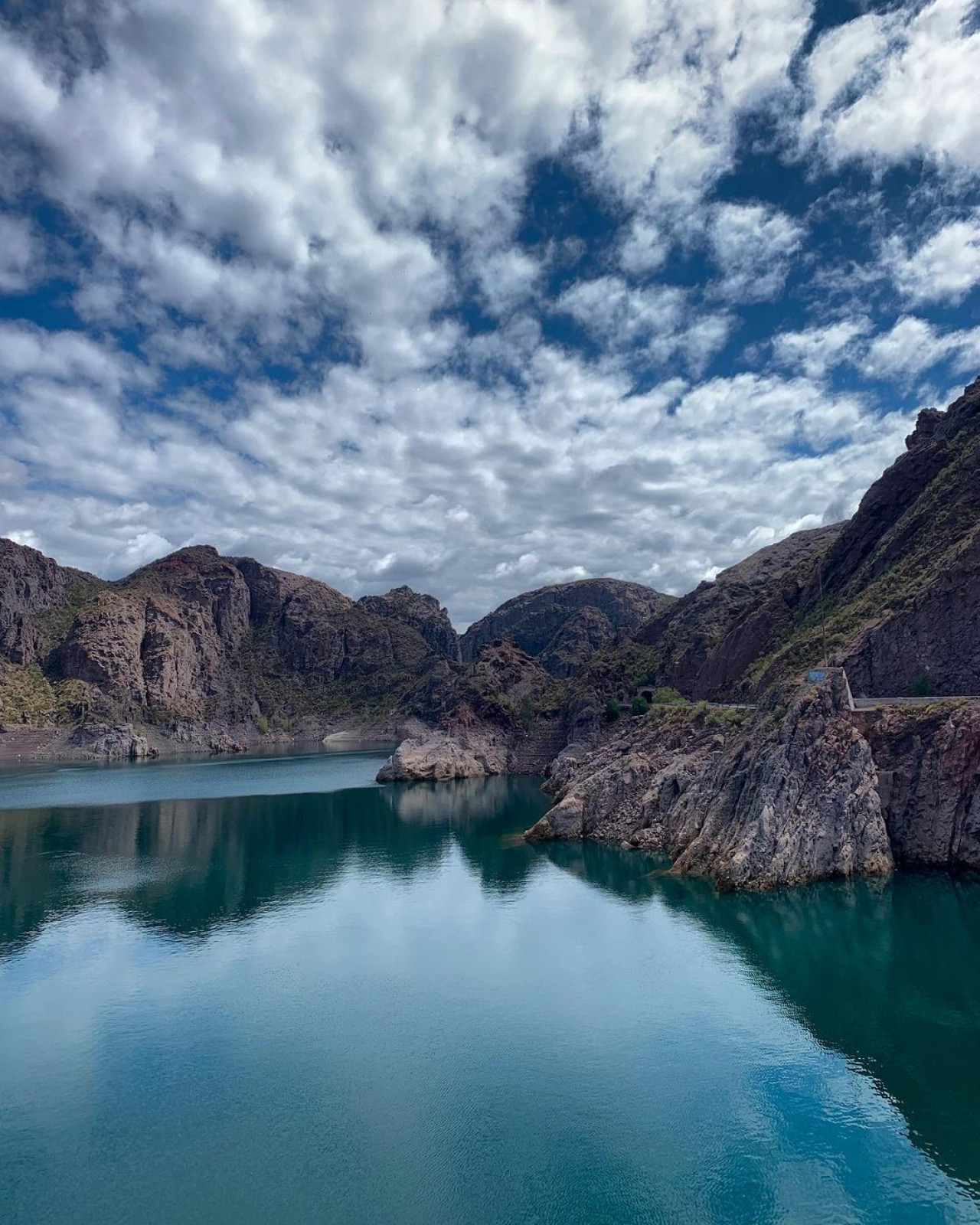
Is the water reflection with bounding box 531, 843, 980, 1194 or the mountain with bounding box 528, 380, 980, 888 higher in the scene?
the mountain with bounding box 528, 380, 980, 888

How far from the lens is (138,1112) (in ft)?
90.4

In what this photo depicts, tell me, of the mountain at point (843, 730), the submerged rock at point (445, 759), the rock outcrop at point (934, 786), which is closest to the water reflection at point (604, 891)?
the rock outcrop at point (934, 786)

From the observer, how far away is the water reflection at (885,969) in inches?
1079

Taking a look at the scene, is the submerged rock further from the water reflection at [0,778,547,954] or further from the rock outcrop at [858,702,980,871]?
the rock outcrop at [858,702,980,871]

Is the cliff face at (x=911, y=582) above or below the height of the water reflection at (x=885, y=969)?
above

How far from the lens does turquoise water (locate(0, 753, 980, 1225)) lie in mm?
23250

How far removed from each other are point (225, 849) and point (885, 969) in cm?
6297

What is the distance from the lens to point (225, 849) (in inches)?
3123

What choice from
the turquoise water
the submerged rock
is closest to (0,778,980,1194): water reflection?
the turquoise water

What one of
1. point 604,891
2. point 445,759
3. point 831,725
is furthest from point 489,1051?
point 445,759

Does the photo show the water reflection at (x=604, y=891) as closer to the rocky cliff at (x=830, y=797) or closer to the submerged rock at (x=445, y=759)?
the rocky cliff at (x=830, y=797)

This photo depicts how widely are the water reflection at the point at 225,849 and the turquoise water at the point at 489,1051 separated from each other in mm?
884

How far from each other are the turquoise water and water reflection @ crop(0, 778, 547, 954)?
88 cm

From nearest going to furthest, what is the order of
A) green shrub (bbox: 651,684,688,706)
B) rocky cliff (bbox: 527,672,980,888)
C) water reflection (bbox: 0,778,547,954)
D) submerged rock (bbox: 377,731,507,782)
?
rocky cliff (bbox: 527,672,980,888) → water reflection (bbox: 0,778,547,954) → green shrub (bbox: 651,684,688,706) → submerged rock (bbox: 377,731,507,782)
